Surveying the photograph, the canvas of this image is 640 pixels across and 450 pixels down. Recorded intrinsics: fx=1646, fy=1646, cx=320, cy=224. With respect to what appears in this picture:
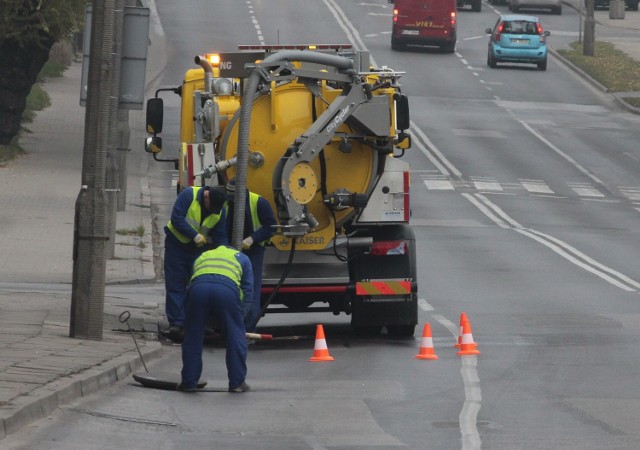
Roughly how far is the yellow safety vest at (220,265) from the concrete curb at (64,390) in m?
1.04

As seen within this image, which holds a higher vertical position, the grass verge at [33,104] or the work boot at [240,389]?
the grass verge at [33,104]

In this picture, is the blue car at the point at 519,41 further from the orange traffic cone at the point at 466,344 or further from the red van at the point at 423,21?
the orange traffic cone at the point at 466,344

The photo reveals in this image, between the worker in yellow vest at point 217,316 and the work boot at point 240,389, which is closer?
the worker in yellow vest at point 217,316

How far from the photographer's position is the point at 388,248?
17375 millimetres

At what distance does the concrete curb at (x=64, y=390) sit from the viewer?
10664 mm

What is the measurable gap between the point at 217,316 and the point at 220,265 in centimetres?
42

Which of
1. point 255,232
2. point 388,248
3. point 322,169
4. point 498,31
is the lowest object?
point 388,248

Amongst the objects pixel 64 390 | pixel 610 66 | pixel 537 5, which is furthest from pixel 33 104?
pixel 537 5

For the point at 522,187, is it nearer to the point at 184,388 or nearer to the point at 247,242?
the point at 247,242

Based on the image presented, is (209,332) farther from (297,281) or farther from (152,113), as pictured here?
(152,113)

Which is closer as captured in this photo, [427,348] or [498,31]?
[427,348]

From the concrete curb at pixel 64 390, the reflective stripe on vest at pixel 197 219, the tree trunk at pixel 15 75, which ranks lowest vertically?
the concrete curb at pixel 64 390

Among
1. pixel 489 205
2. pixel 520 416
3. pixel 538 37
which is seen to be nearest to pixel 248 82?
pixel 520 416

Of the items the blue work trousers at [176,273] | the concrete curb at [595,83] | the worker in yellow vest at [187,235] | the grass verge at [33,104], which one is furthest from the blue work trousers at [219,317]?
the concrete curb at [595,83]
